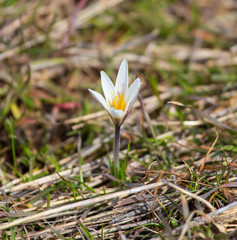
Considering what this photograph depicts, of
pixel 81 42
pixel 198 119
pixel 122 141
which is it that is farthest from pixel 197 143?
pixel 81 42

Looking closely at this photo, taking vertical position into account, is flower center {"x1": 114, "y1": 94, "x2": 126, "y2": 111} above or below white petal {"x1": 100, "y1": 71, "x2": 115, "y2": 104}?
below

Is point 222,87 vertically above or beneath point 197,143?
above

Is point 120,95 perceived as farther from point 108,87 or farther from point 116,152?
point 116,152

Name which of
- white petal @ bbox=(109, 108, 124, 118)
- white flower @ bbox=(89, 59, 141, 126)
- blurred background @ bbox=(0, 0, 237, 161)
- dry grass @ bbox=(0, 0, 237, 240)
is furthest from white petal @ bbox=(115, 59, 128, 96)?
blurred background @ bbox=(0, 0, 237, 161)

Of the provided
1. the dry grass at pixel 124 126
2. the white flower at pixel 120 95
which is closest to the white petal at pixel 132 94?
the white flower at pixel 120 95

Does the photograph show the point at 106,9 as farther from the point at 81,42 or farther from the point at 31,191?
the point at 31,191

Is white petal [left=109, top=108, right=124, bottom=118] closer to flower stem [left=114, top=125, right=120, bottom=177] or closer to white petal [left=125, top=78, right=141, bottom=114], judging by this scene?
white petal [left=125, top=78, right=141, bottom=114]

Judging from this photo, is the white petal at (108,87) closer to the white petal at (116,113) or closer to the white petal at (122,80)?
the white petal at (122,80)
